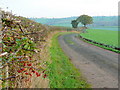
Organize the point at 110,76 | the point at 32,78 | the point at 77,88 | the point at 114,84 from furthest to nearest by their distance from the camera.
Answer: the point at 110,76, the point at 114,84, the point at 77,88, the point at 32,78

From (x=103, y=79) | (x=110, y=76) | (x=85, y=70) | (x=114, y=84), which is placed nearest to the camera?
(x=114, y=84)

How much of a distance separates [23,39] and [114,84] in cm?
707

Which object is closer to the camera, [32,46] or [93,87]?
[32,46]

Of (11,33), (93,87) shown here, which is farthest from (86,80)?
(11,33)

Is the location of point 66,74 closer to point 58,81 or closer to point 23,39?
point 58,81

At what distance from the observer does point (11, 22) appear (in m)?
2.92

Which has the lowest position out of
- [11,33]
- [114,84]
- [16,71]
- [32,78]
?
[114,84]

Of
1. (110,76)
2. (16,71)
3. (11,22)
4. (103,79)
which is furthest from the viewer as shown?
(110,76)

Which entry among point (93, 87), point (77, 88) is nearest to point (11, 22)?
point (77, 88)

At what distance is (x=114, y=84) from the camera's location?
8.53 m

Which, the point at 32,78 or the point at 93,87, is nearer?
the point at 32,78

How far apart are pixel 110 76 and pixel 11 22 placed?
A: 8247 millimetres

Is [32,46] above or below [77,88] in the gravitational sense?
above

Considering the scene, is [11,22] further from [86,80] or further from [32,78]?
[86,80]
